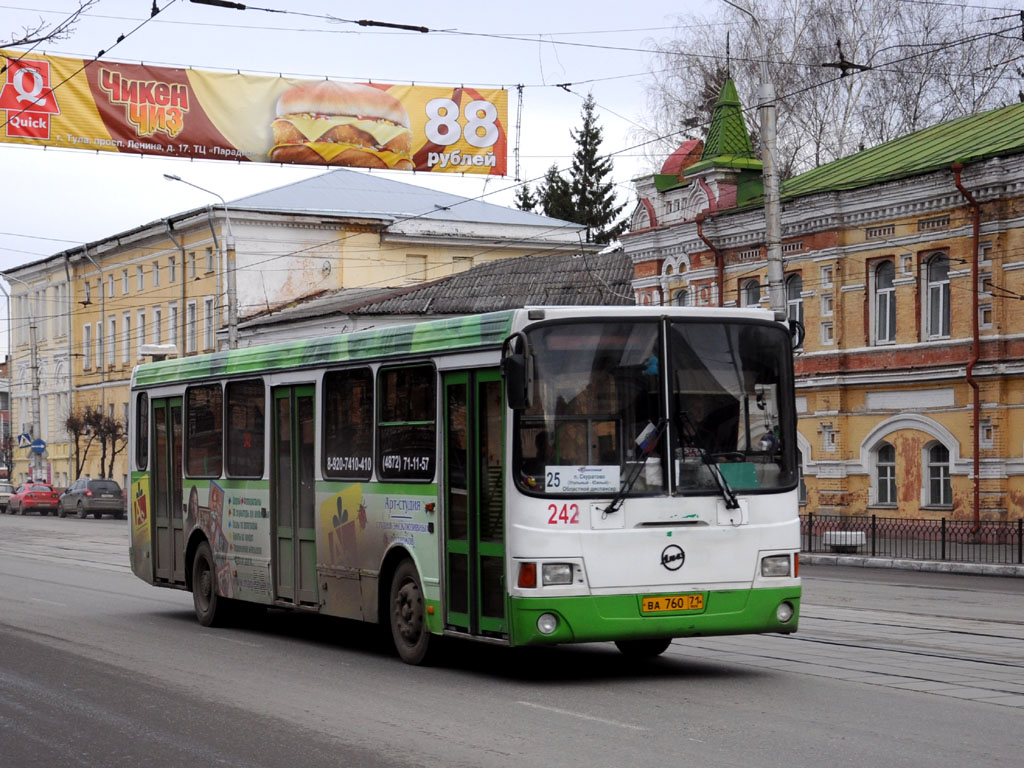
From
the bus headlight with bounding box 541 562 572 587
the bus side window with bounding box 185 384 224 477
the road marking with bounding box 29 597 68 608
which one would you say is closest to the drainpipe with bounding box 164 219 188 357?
the road marking with bounding box 29 597 68 608

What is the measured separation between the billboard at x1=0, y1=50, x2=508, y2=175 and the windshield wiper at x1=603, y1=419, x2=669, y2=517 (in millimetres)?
14707

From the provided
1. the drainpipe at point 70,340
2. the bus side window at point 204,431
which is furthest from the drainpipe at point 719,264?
the drainpipe at point 70,340

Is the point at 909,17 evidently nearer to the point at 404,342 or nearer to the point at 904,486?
the point at 904,486

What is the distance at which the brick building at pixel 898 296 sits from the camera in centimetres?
3234

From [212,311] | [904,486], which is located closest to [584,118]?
[212,311]

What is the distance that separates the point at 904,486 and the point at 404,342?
78.8 ft

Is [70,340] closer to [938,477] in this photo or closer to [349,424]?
[938,477]

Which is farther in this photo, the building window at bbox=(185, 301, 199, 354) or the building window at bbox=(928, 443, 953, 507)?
the building window at bbox=(185, 301, 199, 354)

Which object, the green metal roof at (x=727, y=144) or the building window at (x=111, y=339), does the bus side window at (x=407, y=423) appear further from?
the building window at (x=111, y=339)

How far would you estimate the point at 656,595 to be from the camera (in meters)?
11.3

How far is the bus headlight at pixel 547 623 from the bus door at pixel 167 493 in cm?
721

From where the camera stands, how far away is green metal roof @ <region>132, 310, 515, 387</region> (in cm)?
1179

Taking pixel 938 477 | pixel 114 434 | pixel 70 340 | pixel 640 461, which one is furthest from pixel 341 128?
pixel 70 340

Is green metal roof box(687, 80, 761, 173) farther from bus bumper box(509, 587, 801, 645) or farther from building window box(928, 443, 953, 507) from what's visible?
bus bumper box(509, 587, 801, 645)
